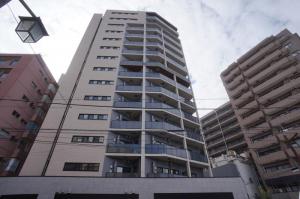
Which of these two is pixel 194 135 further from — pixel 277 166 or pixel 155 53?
pixel 277 166

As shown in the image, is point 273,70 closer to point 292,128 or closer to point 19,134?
point 292,128

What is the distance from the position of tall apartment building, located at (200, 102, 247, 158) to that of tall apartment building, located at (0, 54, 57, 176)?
41244mm

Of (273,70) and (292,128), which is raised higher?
(273,70)

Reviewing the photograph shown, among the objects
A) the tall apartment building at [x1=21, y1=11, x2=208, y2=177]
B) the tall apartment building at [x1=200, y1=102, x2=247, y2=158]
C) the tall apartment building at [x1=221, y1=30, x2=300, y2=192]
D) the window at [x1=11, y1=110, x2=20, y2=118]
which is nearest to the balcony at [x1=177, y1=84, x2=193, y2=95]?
the tall apartment building at [x1=21, y1=11, x2=208, y2=177]

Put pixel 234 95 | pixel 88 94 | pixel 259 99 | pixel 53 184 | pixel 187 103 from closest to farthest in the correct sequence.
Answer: pixel 53 184
pixel 88 94
pixel 187 103
pixel 259 99
pixel 234 95

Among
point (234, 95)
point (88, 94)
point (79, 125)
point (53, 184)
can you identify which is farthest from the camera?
point (234, 95)

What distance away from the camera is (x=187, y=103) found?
3120 cm

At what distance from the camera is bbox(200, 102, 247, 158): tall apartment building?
4418 centimetres

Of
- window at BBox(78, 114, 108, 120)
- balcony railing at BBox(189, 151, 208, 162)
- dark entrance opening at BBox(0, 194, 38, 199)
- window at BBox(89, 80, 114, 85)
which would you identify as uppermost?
window at BBox(89, 80, 114, 85)

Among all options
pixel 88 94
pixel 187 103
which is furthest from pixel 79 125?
pixel 187 103

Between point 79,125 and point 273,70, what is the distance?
4193 cm

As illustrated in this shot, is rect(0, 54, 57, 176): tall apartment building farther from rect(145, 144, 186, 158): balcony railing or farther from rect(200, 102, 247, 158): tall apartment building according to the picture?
rect(200, 102, 247, 158): tall apartment building

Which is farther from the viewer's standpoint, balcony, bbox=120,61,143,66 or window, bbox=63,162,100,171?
balcony, bbox=120,61,143,66

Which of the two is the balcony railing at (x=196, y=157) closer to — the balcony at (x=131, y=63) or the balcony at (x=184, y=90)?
the balcony at (x=184, y=90)
